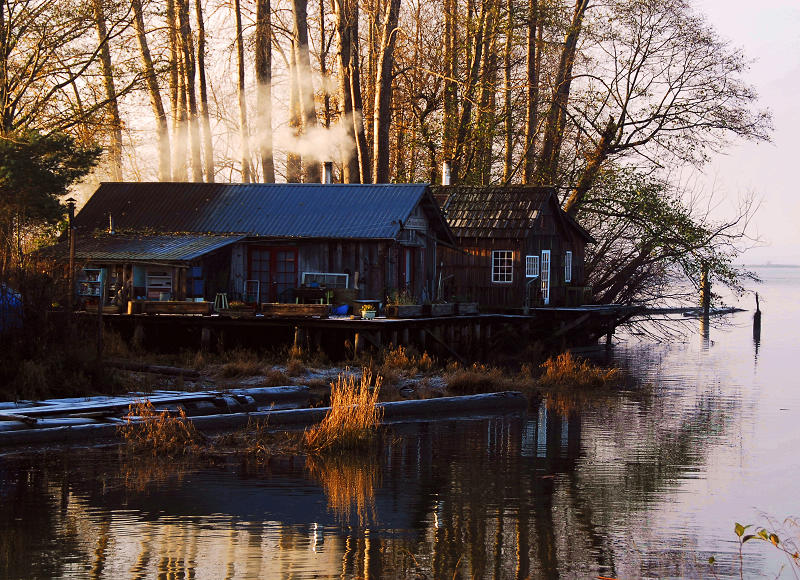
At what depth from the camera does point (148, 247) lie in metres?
32.3

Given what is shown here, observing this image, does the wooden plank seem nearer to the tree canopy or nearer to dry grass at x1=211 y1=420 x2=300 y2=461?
dry grass at x1=211 y1=420 x2=300 y2=461

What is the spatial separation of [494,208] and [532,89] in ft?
22.0

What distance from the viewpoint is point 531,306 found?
39531 mm

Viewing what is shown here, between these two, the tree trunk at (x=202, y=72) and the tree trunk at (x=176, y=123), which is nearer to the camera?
the tree trunk at (x=176, y=123)

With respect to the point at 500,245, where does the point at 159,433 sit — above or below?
below

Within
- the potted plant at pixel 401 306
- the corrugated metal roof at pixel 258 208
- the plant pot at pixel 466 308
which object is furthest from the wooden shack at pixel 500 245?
the potted plant at pixel 401 306

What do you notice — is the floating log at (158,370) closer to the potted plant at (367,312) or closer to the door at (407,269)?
the potted plant at (367,312)

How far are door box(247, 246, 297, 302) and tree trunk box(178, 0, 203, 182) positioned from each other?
10928 millimetres

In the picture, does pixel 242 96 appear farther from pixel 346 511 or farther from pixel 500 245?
pixel 346 511

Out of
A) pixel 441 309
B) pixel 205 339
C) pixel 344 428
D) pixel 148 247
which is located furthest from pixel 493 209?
pixel 344 428

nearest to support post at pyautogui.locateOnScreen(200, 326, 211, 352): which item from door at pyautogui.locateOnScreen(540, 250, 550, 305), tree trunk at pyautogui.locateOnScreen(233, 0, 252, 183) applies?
door at pyautogui.locateOnScreen(540, 250, 550, 305)

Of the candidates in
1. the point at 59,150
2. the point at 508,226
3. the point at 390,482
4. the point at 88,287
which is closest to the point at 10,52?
the point at 59,150

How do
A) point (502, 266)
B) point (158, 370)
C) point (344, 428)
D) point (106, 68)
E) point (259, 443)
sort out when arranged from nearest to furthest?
point (259, 443)
point (344, 428)
point (158, 370)
point (106, 68)
point (502, 266)

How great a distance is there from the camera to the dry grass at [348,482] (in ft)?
44.3
